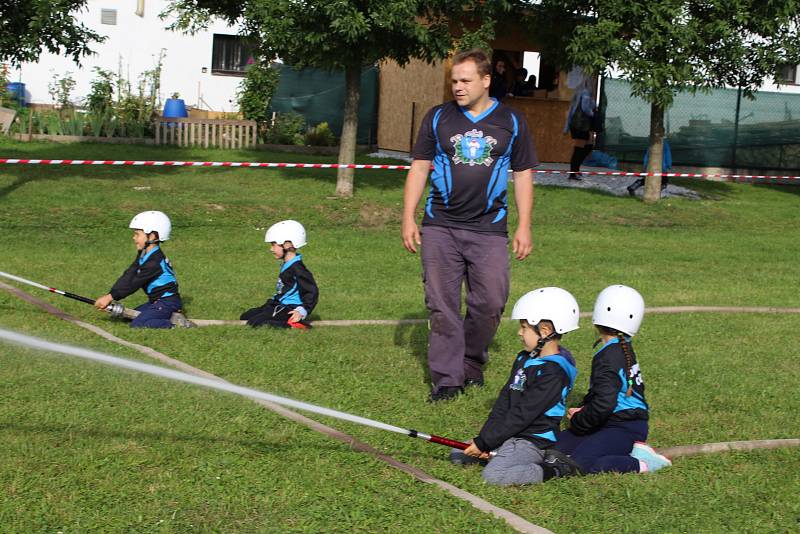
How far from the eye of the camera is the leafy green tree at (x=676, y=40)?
19.5 metres

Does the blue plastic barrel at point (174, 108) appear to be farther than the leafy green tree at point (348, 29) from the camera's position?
Yes

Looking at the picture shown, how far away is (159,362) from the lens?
803cm

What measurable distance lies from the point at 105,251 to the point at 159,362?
6260 millimetres

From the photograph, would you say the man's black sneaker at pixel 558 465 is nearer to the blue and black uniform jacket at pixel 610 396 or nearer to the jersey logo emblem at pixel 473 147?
the blue and black uniform jacket at pixel 610 396

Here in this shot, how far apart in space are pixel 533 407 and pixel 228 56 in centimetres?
2817

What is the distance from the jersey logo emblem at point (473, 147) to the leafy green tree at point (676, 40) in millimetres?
12833

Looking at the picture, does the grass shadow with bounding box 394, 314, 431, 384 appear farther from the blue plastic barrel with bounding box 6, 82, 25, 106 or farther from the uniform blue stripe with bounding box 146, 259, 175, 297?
the blue plastic barrel with bounding box 6, 82, 25, 106

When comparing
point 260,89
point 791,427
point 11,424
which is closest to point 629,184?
point 260,89

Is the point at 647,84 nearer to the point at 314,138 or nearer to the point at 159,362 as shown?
the point at 314,138

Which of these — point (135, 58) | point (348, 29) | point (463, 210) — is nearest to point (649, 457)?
point (463, 210)

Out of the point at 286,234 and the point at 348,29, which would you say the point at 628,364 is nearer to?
the point at 286,234

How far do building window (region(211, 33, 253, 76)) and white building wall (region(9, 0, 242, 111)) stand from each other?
33cm

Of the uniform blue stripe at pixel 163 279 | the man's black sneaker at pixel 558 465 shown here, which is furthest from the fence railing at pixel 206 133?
the man's black sneaker at pixel 558 465

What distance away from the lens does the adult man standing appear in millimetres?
7336
